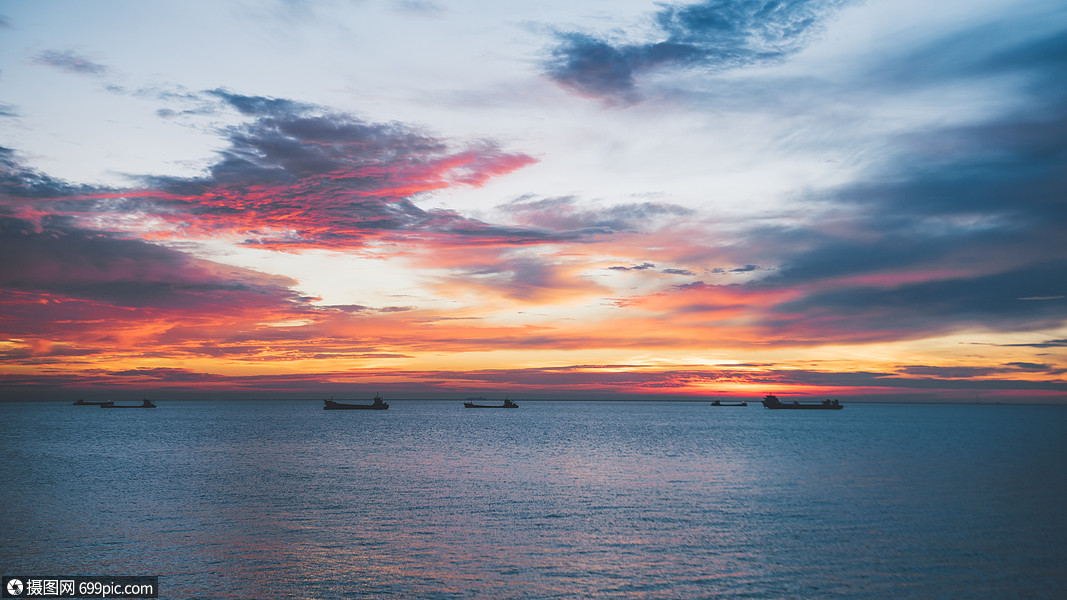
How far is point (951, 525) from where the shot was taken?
42.5 metres

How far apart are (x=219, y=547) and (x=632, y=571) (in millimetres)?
22010

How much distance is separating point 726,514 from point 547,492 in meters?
15.5

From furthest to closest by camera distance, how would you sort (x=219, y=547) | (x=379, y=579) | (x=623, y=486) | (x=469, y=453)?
(x=469, y=453) → (x=623, y=486) → (x=219, y=547) → (x=379, y=579)

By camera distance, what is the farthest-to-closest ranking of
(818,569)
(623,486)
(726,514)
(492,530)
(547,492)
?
(623,486) → (547,492) → (726,514) → (492,530) → (818,569)

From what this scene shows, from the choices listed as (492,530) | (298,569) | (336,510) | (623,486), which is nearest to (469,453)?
(623,486)

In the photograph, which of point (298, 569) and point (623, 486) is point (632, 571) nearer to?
point (298, 569)

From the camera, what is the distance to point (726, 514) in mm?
46562

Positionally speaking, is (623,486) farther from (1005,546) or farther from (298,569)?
(298,569)

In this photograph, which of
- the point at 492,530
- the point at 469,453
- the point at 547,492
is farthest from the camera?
the point at 469,453

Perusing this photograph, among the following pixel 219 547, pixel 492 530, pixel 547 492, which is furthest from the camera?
pixel 547 492

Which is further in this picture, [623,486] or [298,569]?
[623,486]

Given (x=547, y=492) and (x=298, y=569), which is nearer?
(x=298, y=569)

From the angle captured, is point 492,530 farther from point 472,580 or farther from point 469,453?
point 469,453

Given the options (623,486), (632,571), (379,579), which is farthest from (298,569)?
(623,486)
